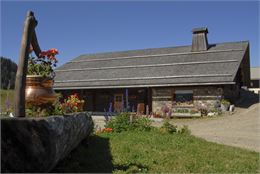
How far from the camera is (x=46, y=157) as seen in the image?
419 centimetres

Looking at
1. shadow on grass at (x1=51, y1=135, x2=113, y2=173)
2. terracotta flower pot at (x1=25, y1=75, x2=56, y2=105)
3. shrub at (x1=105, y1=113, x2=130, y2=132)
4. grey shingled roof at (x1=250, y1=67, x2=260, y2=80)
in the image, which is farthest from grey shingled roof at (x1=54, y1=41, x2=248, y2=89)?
grey shingled roof at (x1=250, y1=67, x2=260, y2=80)

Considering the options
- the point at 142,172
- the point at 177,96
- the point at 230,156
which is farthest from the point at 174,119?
the point at 142,172

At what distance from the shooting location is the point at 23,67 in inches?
194

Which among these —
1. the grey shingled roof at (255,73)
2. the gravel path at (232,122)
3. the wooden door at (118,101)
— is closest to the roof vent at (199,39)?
the gravel path at (232,122)

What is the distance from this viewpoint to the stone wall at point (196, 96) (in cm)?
2045

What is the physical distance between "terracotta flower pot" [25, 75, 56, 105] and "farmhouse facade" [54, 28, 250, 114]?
12.9 metres

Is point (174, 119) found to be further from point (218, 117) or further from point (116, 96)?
point (116, 96)

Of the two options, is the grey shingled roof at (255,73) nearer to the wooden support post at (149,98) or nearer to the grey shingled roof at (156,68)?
the grey shingled roof at (156,68)

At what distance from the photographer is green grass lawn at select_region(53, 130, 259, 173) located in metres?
5.62

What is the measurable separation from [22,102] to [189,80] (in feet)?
55.4

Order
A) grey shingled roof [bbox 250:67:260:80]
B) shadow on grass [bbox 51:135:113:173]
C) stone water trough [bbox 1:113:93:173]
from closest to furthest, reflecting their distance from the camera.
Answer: stone water trough [bbox 1:113:93:173], shadow on grass [bbox 51:135:113:173], grey shingled roof [bbox 250:67:260:80]

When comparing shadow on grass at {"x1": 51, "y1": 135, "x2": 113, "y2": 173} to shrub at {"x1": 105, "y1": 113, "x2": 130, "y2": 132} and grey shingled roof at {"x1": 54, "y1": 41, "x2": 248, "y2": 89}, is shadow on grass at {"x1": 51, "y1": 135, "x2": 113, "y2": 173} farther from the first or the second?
grey shingled roof at {"x1": 54, "y1": 41, "x2": 248, "y2": 89}

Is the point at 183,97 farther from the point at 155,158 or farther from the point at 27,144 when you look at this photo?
the point at 27,144

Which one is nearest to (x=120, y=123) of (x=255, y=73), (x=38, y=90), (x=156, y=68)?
(x=38, y=90)
